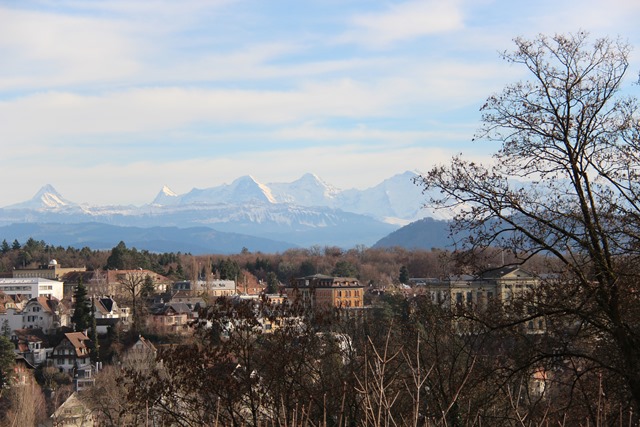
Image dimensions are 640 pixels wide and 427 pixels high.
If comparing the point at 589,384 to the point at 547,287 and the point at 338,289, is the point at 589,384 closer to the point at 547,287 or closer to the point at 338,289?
the point at 547,287

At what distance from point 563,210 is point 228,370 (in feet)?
12.3

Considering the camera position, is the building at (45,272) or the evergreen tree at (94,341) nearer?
the evergreen tree at (94,341)

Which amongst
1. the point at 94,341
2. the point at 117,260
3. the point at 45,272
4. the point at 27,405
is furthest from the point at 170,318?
the point at 45,272

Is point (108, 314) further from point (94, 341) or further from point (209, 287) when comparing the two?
point (209, 287)

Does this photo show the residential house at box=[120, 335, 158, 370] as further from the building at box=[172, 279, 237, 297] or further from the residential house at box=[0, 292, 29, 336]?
the building at box=[172, 279, 237, 297]

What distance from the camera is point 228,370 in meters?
8.79

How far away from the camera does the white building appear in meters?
66.4

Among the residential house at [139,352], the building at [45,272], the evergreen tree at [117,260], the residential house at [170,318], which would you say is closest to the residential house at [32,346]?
the residential house at [139,352]

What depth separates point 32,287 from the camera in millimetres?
66750

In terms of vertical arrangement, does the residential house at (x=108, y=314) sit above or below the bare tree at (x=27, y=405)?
above

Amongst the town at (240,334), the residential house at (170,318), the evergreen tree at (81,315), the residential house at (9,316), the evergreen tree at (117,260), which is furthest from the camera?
the evergreen tree at (117,260)

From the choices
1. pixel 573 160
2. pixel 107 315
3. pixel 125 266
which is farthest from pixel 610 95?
pixel 125 266

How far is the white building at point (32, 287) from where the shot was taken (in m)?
66.4

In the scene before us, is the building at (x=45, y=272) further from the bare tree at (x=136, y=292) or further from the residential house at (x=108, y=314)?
the residential house at (x=108, y=314)
